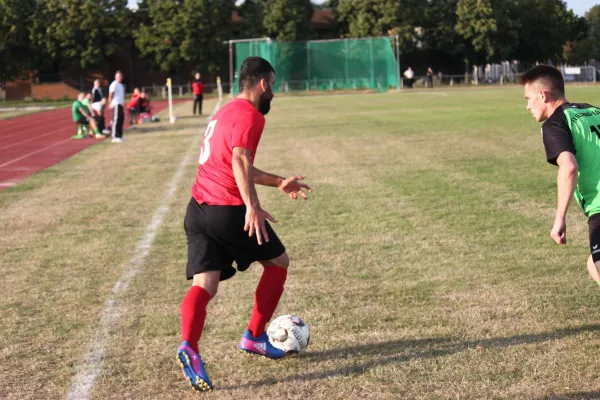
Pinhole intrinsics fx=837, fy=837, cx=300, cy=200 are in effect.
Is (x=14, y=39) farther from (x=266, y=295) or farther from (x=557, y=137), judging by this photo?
(x=557, y=137)

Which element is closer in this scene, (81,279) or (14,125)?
(81,279)

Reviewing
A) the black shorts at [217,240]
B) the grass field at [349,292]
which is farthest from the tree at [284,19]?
the black shorts at [217,240]

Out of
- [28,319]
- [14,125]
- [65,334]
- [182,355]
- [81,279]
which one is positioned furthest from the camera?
[14,125]

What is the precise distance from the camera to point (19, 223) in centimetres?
1080

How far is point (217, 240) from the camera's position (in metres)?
4.92

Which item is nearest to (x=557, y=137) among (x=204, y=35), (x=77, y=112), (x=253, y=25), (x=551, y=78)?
(x=551, y=78)

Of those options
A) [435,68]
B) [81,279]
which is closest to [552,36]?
[435,68]

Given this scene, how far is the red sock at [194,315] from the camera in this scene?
15.7 feet

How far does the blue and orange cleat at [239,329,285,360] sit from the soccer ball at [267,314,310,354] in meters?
0.04

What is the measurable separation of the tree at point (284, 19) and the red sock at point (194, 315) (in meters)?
75.2

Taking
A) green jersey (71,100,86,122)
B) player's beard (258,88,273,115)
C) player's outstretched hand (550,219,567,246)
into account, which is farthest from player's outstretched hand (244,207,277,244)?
green jersey (71,100,86,122)

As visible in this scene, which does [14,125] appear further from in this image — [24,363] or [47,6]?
[47,6]

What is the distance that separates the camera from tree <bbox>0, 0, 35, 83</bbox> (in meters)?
Result: 73.4

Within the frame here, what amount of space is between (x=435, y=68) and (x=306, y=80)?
27.7m
